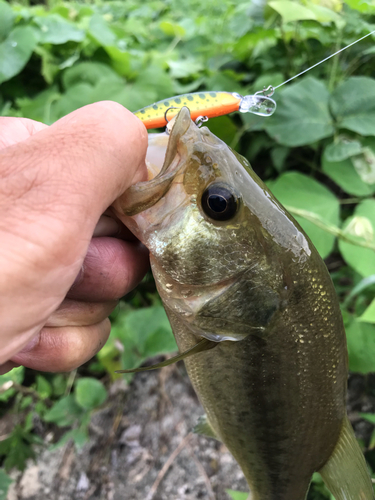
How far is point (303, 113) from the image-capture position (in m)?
1.79

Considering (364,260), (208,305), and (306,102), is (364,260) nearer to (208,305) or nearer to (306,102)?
(306,102)

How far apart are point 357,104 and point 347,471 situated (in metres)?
1.61

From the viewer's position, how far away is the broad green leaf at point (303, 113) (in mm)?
1777

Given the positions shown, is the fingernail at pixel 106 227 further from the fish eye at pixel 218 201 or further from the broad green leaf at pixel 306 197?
the broad green leaf at pixel 306 197

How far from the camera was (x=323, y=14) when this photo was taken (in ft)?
5.57

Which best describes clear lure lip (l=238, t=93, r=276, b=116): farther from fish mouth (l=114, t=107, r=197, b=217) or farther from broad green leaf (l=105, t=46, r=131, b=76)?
broad green leaf (l=105, t=46, r=131, b=76)

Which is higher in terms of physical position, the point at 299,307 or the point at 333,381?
the point at 299,307

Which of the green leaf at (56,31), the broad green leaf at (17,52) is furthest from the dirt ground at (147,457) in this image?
the green leaf at (56,31)

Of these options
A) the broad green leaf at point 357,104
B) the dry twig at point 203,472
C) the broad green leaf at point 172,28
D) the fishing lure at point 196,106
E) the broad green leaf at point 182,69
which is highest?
the fishing lure at point 196,106

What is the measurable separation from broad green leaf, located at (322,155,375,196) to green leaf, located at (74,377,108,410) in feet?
5.72

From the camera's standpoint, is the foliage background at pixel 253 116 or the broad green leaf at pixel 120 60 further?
the broad green leaf at pixel 120 60

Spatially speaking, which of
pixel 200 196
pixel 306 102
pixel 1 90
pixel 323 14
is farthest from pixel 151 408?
pixel 323 14

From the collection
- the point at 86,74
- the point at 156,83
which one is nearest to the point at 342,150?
the point at 156,83

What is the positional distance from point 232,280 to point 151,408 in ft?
5.75
